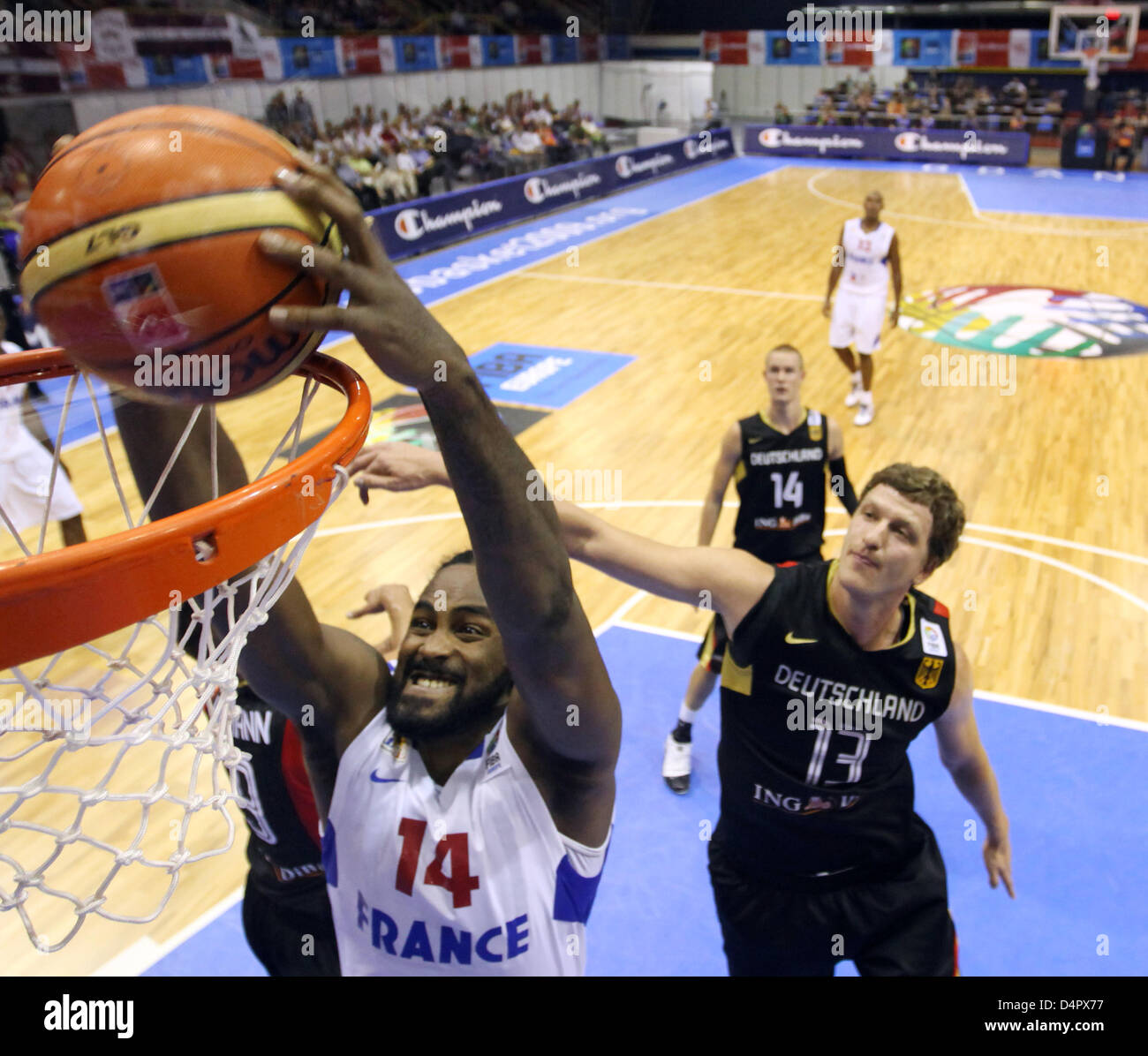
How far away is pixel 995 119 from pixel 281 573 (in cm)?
2720

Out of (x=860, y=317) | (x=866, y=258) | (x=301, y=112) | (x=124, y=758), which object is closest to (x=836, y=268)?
(x=866, y=258)

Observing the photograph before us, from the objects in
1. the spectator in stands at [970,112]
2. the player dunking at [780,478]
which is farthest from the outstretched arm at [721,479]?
the spectator in stands at [970,112]

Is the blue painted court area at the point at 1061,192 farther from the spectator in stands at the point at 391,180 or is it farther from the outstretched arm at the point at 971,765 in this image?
the outstretched arm at the point at 971,765

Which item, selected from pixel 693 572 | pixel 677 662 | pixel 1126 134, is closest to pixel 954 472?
pixel 677 662

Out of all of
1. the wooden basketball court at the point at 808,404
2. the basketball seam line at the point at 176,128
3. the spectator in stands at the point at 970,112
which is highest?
the spectator in stands at the point at 970,112

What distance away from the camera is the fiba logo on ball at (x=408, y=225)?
14.1 meters

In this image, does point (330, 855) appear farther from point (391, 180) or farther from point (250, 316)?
point (391, 180)

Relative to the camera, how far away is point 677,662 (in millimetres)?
5625

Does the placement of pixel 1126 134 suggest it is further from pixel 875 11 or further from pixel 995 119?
pixel 875 11

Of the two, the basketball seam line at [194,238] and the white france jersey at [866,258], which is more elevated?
the basketball seam line at [194,238]

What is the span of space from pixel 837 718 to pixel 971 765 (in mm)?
568

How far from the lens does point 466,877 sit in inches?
78.4

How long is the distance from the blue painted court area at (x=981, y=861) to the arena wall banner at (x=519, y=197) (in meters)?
9.66
